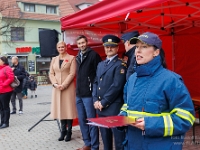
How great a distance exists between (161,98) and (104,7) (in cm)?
218

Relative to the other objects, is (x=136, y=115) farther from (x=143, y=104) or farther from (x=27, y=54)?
(x=27, y=54)

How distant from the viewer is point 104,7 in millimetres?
3836

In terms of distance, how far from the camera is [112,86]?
369 cm

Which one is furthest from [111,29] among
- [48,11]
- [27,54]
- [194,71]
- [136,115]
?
[48,11]

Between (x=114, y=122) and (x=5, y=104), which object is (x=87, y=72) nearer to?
(x=114, y=122)

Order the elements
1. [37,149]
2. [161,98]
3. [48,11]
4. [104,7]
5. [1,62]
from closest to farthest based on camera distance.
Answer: [161,98], [104,7], [37,149], [1,62], [48,11]

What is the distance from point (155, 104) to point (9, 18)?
27.6 metres

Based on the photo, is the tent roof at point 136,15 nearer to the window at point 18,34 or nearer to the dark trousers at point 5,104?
the dark trousers at point 5,104

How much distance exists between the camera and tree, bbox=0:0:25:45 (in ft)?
88.1

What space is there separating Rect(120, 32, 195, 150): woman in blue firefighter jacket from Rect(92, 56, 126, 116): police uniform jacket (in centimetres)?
145

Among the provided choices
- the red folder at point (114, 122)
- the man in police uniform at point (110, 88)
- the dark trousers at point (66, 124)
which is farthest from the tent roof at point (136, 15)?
the dark trousers at point (66, 124)

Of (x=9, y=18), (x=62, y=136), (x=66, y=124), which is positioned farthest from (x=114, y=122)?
(x=9, y=18)

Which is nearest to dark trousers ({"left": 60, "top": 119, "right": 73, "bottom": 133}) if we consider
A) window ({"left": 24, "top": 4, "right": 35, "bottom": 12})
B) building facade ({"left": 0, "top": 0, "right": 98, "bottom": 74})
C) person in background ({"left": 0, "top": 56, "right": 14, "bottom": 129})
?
person in background ({"left": 0, "top": 56, "right": 14, "bottom": 129})

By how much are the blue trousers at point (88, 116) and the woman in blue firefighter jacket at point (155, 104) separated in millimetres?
2363
